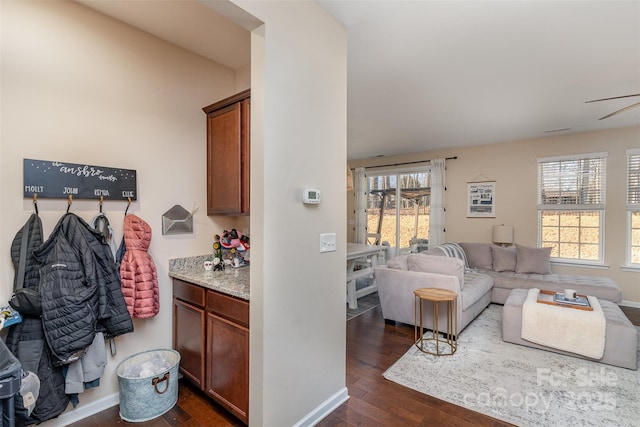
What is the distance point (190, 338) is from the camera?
2217 mm

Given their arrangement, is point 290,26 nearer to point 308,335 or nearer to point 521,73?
point 308,335

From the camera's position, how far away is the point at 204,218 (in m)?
2.62

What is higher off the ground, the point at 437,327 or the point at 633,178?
the point at 633,178

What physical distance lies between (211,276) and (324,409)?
1217 mm

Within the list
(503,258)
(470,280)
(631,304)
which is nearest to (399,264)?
(470,280)

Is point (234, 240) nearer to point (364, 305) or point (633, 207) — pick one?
point (364, 305)

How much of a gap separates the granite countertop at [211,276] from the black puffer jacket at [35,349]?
2.68 feet

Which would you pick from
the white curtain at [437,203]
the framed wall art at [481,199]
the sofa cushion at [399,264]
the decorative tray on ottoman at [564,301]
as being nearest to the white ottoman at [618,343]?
the decorative tray on ottoman at [564,301]

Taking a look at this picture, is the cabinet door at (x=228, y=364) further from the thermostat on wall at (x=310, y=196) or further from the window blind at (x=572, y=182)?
the window blind at (x=572, y=182)

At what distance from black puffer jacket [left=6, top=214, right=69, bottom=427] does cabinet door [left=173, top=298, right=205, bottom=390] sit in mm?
703

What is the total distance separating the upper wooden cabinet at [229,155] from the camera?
2191 millimetres

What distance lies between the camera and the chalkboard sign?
177cm

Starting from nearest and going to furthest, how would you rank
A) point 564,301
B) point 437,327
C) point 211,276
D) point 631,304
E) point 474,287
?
point 211,276 → point 437,327 → point 564,301 → point 474,287 → point 631,304

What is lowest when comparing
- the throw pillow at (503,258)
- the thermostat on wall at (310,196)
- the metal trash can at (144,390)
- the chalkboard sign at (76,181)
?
the metal trash can at (144,390)
